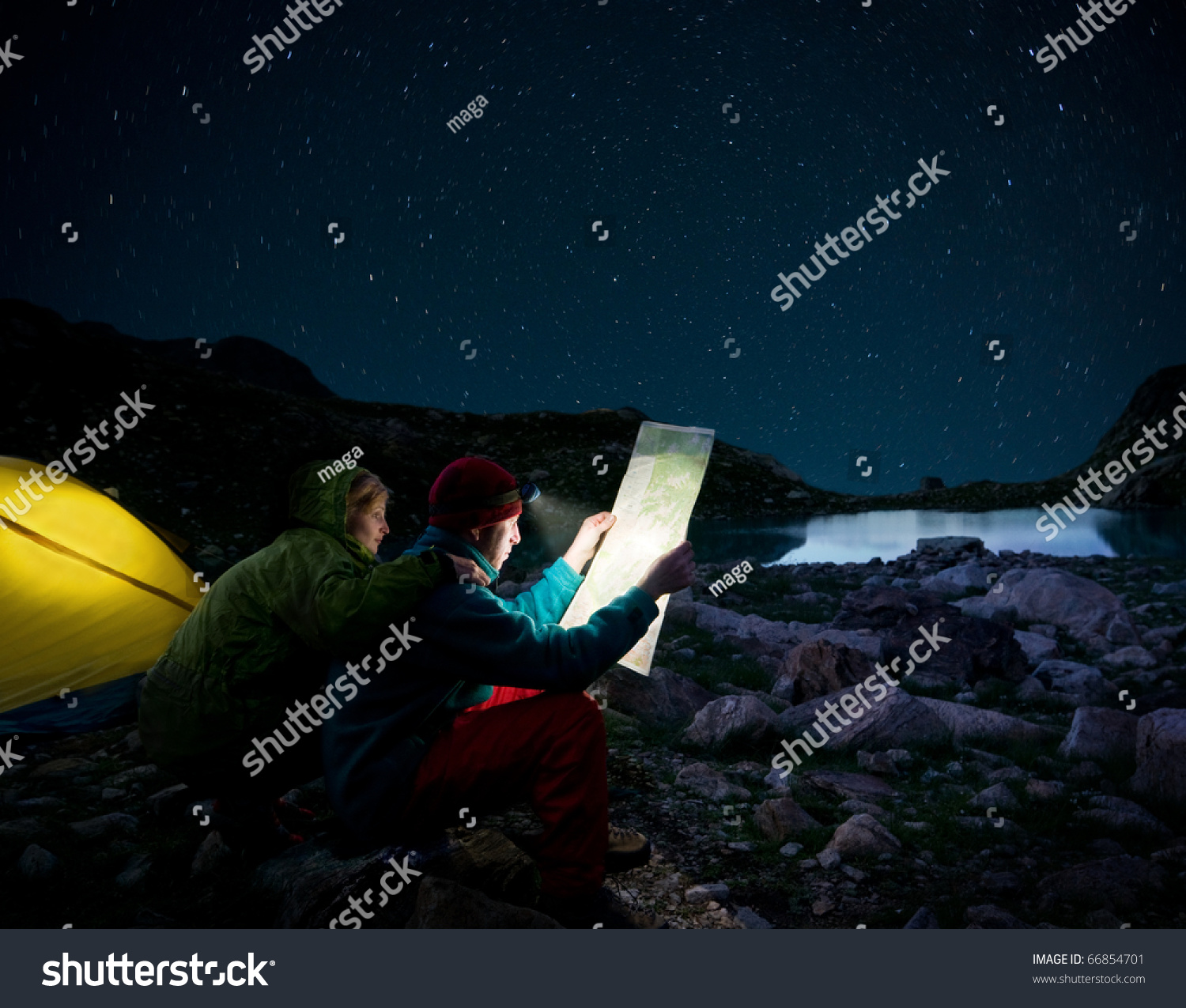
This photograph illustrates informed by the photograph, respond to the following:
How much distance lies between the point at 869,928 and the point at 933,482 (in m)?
173

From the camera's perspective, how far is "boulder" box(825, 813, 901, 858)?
353 cm

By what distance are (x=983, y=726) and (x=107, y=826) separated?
20.1 feet

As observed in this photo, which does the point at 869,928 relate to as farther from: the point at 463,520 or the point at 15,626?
the point at 15,626

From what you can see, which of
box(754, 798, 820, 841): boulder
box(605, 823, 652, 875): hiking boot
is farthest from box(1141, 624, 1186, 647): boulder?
box(605, 823, 652, 875): hiking boot

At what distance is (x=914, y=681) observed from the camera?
671 centimetres

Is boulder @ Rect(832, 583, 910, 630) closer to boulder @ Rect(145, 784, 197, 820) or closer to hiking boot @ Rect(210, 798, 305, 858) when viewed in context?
hiking boot @ Rect(210, 798, 305, 858)

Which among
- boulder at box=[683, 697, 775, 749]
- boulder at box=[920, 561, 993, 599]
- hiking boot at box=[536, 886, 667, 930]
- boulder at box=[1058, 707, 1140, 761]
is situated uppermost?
hiking boot at box=[536, 886, 667, 930]

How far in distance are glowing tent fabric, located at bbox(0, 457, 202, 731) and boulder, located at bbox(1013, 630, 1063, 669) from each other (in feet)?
29.7

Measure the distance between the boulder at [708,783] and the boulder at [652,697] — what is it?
3.55ft

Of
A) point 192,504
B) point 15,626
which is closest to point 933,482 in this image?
point 192,504

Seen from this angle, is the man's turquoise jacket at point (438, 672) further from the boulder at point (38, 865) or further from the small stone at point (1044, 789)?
the small stone at point (1044, 789)

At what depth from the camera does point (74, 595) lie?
243 inches

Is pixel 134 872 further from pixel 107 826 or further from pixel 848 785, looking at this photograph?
pixel 848 785

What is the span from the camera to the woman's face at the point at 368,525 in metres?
3.39
